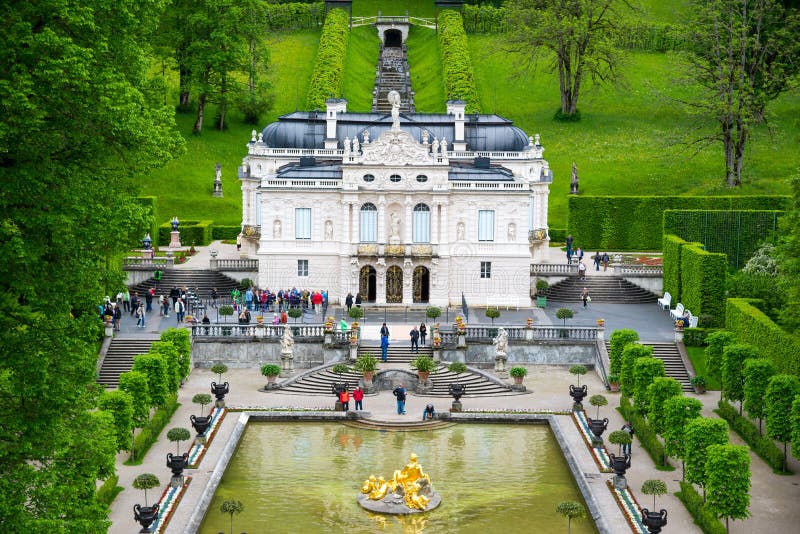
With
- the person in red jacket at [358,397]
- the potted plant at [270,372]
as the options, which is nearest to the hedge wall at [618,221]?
the potted plant at [270,372]

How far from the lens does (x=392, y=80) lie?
443 feet

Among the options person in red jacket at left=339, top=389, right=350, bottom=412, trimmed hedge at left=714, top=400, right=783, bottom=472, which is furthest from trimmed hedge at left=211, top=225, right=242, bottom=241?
trimmed hedge at left=714, top=400, right=783, bottom=472

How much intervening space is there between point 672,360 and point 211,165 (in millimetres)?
52504

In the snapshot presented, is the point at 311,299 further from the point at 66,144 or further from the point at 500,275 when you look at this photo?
the point at 66,144

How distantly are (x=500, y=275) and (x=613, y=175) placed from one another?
1182 inches

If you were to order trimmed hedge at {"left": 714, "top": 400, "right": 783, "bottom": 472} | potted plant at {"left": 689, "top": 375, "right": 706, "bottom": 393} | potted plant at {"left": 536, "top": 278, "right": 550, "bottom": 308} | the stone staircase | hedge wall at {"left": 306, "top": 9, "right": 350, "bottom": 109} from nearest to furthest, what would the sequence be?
trimmed hedge at {"left": 714, "top": 400, "right": 783, "bottom": 472}
potted plant at {"left": 689, "top": 375, "right": 706, "bottom": 393}
potted plant at {"left": 536, "top": 278, "right": 550, "bottom": 308}
hedge wall at {"left": 306, "top": 9, "right": 350, "bottom": 109}
the stone staircase

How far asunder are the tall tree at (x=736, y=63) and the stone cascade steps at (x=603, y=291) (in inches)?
815

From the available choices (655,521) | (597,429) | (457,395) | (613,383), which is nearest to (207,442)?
(457,395)

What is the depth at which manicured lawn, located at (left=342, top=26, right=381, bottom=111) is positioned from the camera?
12588cm

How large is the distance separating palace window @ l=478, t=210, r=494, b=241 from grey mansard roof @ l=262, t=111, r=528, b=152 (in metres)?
9.89

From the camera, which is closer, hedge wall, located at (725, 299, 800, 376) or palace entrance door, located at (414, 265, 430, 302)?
hedge wall, located at (725, 299, 800, 376)

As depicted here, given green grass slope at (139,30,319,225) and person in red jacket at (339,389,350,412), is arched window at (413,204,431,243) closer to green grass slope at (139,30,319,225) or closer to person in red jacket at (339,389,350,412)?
green grass slope at (139,30,319,225)

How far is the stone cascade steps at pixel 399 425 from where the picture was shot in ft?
197

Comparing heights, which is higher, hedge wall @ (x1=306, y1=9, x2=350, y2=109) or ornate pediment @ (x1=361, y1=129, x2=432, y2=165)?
hedge wall @ (x1=306, y1=9, x2=350, y2=109)
